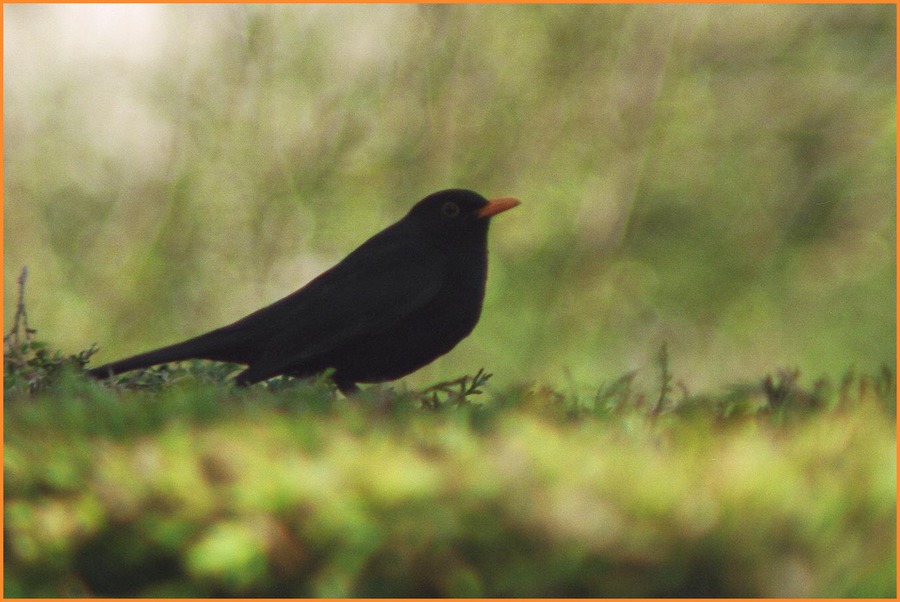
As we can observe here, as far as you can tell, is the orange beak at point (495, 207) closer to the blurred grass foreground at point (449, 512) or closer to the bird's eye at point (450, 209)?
the bird's eye at point (450, 209)

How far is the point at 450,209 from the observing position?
226 inches

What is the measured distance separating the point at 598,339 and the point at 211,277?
4.86m

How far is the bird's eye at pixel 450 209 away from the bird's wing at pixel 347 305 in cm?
43

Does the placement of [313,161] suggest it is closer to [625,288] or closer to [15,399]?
[625,288]

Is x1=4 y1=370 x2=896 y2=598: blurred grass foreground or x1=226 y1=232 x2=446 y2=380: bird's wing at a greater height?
x1=226 y1=232 x2=446 y2=380: bird's wing

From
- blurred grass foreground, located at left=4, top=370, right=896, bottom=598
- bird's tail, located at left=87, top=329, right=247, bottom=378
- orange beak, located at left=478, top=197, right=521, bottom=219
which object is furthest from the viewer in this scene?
orange beak, located at left=478, top=197, right=521, bottom=219

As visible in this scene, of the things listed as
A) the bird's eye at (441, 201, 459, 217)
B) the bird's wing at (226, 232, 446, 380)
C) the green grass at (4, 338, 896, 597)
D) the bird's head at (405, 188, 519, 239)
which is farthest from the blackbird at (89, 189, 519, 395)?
the green grass at (4, 338, 896, 597)

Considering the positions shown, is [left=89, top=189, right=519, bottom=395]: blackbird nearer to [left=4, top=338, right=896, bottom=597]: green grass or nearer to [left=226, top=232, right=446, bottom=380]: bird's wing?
[left=226, top=232, right=446, bottom=380]: bird's wing

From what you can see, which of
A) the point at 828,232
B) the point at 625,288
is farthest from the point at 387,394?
the point at 828,232

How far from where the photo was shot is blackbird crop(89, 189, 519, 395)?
4820 millimetres

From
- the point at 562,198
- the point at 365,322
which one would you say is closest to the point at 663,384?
the point at 365,322

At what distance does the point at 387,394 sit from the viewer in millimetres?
3041

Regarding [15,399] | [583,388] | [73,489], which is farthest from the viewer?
[583,388]

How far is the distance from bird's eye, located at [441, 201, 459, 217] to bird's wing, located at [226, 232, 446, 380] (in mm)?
426
